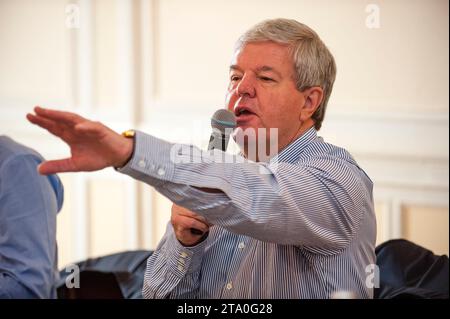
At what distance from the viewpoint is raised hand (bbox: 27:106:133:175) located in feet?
3.47

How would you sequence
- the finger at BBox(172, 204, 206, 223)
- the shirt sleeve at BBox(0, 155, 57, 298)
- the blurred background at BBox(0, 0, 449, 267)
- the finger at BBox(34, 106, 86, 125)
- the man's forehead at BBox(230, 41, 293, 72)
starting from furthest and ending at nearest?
the blurred background at BBox(0, 0, 449, 267), the shirt sleeve at BBox(0, 155, 57, 298), the man's forehead at BBox(230, 41, 293, 72), the finger at BBox(172, 204, 206, 223), the finger at BBox(34, 106, 86, 125)

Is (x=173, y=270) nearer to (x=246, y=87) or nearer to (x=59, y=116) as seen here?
(x=246, y=87)

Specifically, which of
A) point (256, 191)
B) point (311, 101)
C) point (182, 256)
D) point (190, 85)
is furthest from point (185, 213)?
point (190, 85)

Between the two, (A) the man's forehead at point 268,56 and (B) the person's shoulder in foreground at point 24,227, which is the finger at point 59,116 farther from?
(B) the person's shoulder in foreground at point 24,227

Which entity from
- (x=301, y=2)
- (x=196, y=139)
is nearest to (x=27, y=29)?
(x=196, y=139)

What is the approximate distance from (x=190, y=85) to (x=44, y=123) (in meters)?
2.39

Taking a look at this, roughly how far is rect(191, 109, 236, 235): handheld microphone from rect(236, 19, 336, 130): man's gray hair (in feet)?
0.59

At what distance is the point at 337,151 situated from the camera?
5.00ft

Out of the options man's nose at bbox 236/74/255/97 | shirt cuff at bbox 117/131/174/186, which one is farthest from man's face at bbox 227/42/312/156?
shirt cuff at bbox 117/131/174/186

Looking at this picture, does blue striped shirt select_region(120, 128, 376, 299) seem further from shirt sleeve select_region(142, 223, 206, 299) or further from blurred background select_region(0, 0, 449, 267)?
blurred background select_region(0, 0, 449, 267)

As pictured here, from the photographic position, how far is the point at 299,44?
5.18 feet

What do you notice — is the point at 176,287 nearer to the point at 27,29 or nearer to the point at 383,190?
the point at 383,190

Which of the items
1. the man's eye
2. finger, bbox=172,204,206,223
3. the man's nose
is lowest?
finger, bbox=172,204,206,223

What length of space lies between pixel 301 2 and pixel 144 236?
126cm
